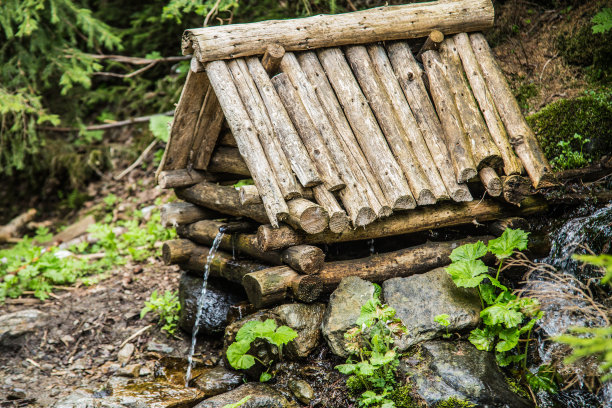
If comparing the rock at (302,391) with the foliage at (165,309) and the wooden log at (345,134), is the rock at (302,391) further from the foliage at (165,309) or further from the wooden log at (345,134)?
the foliage at (165,309)

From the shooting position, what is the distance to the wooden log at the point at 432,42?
18.9ft

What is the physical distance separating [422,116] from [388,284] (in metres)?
1.81

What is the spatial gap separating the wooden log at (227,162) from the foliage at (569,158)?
3.74 m

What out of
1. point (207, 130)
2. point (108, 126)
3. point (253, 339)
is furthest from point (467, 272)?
point (108, 126)

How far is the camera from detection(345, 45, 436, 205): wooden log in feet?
16.8

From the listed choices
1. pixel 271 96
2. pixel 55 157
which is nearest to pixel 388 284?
pixel 271 96

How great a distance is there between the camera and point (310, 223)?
470 centimetres

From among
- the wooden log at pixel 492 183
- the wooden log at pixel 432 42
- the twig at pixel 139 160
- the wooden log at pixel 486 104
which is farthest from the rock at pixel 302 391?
the twig at pixel 139 160

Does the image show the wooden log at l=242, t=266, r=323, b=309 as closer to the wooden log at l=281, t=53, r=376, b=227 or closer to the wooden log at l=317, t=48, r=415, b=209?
the wooden log at l=281, t=53, r=376, b=227

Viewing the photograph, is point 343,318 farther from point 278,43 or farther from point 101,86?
point 101,86

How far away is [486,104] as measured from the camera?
219 inches

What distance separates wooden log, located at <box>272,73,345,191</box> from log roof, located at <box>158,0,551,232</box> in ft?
0.04

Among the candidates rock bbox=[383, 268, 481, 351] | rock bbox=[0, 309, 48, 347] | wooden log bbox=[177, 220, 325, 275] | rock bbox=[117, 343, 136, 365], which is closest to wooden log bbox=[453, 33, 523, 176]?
rock bbox=[383, 268, 481, 351]

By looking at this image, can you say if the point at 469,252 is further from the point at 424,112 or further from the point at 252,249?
the point at 252,249
